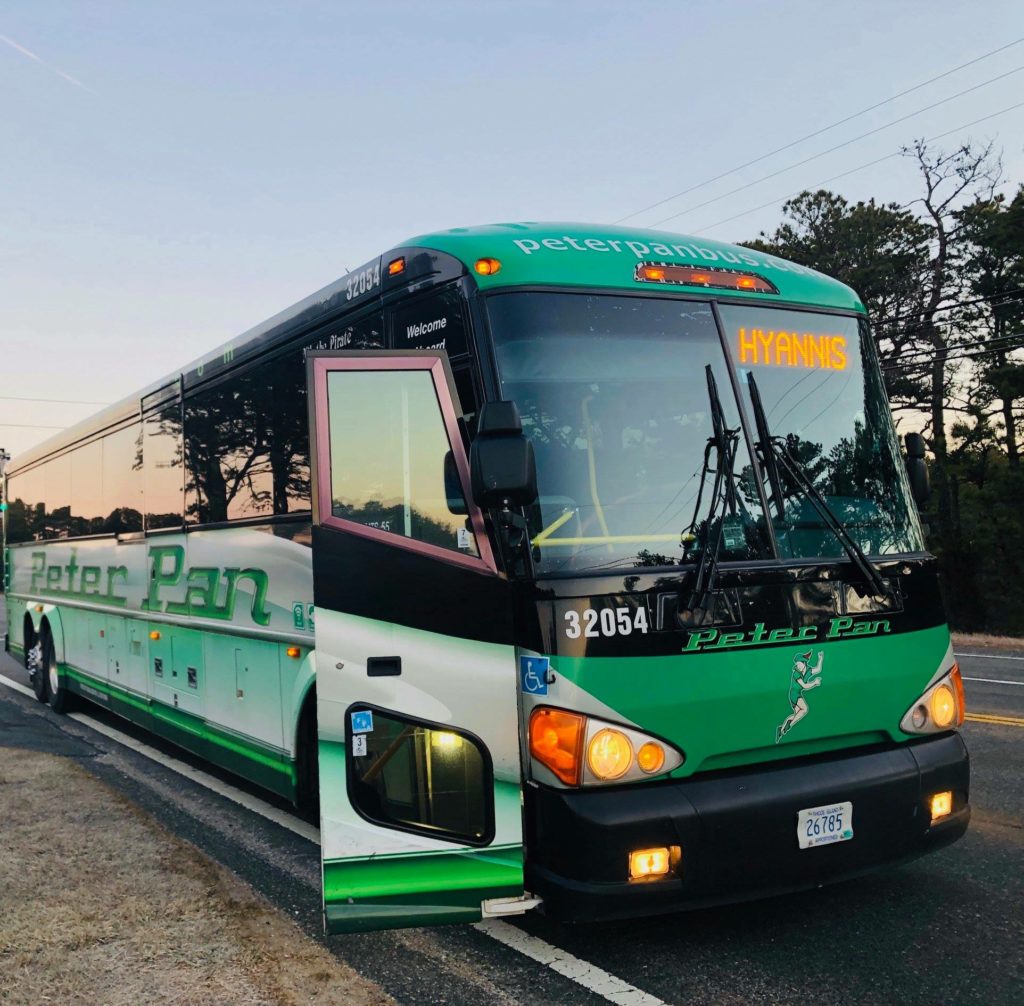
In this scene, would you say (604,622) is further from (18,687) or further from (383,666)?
(18,687)

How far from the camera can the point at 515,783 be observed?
13.6 ft

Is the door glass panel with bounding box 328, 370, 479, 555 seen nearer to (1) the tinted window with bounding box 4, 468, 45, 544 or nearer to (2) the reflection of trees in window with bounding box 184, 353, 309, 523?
(2) the reflection of trees in window with bounding box 184, 353, 309, 523

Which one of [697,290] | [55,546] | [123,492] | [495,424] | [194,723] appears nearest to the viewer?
[495,424]

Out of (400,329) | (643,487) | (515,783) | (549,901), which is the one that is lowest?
(549,901)

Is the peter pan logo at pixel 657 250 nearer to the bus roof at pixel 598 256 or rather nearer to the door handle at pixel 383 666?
the bus roof at pixel 598 256

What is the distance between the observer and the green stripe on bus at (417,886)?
162 inches

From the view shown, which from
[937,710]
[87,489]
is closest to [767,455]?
[937,710]

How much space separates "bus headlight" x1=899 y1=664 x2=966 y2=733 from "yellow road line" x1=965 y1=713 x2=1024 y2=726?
18.5 ft

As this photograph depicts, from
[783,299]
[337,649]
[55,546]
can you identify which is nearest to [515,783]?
[337,649]

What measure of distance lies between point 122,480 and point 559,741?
22.2ft

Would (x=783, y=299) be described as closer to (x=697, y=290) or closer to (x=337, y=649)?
(x=697, y=290)

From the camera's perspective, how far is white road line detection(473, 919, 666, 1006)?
4012 mm

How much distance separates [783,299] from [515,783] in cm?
258

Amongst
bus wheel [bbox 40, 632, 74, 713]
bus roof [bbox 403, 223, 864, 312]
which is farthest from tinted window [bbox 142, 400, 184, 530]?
bus wheel [bbox 40, 632, 74, 713]
